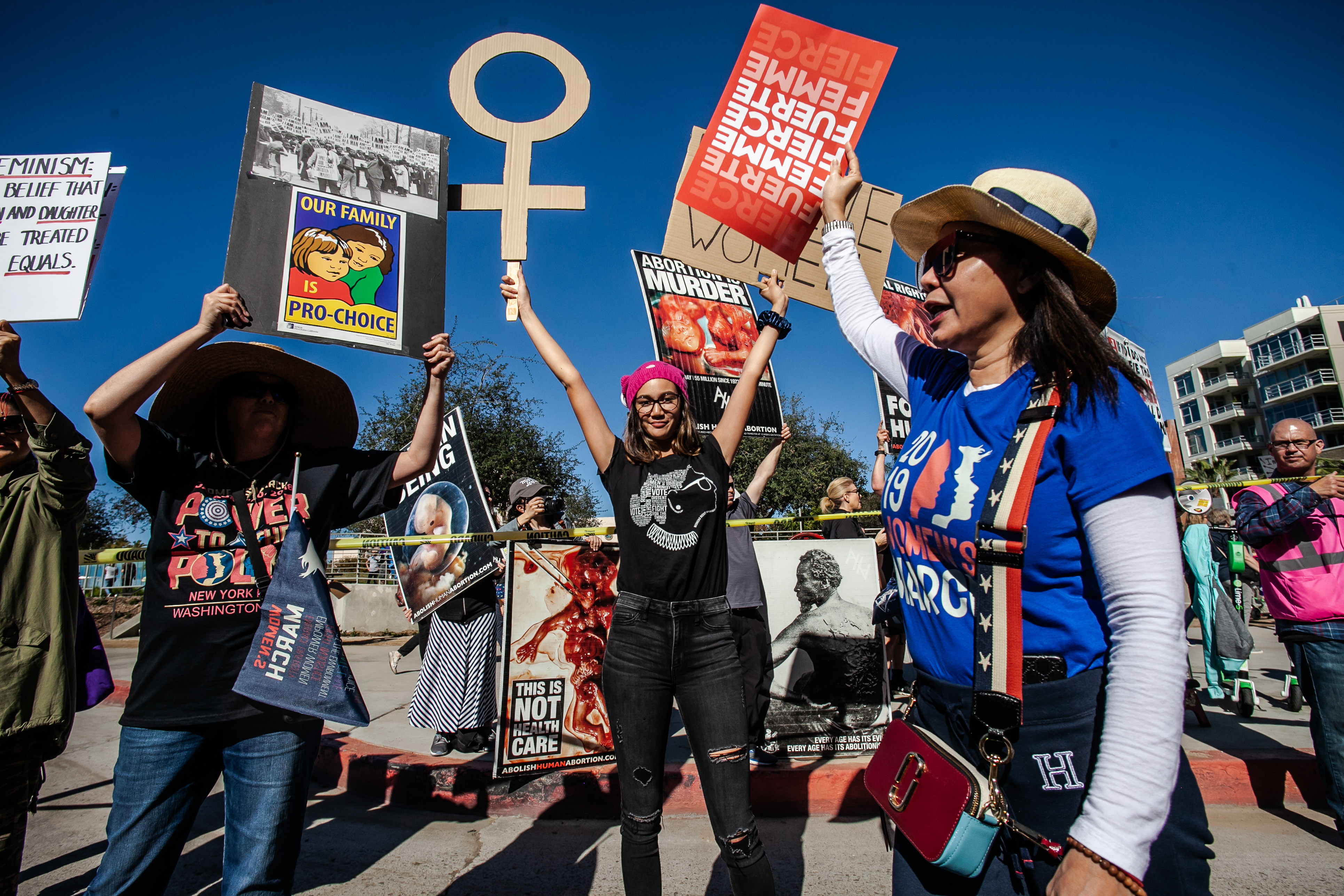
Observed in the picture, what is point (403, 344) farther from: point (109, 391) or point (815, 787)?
point (815, 787)

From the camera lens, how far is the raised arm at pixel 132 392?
196 centimetres

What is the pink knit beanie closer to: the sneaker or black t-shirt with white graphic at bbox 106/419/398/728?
black t-shirt with white graphic at bbox 106/419/398/728

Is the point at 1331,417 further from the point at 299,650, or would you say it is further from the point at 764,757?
the point at 299,650

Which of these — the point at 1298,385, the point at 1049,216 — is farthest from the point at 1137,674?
the point at 1298,385

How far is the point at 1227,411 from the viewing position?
7688cm

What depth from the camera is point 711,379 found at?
5246 millimetres

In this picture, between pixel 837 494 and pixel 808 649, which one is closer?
pixel 808 649

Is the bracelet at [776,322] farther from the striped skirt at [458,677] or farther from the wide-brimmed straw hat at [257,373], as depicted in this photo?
the striped skirt at [458,677]

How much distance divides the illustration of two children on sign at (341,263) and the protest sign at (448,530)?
7.48ft

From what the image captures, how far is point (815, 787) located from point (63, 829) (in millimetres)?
4196

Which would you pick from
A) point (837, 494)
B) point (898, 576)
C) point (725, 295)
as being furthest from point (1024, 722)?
point (837, 494)

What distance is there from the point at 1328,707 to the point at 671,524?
135 inches

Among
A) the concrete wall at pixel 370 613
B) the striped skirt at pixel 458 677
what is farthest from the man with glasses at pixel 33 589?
the concrete wall at pixel 370 613

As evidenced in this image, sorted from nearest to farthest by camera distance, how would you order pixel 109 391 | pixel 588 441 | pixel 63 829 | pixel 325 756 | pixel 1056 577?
1. pixel 1056 577
2. pixel 109 391
3. pixel 588 441
4. pixel 63 829
5. pixel 325 756
